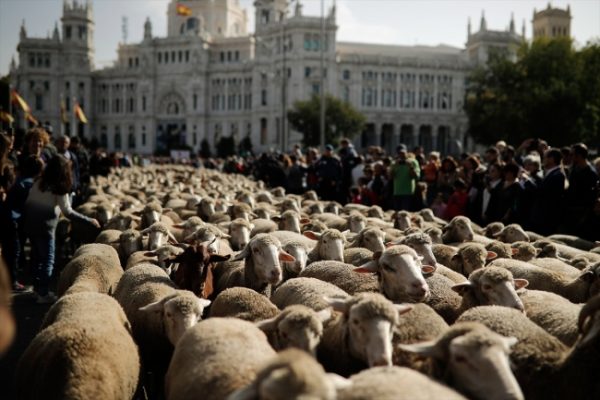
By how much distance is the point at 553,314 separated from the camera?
5113mm

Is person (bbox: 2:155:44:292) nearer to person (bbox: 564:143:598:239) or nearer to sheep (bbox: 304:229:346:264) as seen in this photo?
sheep (bbox: 304:229:346:264)

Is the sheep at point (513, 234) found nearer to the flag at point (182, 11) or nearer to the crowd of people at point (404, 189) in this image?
the crowd of people at point (404, 189)

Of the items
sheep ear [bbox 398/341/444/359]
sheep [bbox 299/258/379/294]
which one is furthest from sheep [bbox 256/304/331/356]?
sheep [bbox 299/258/379/294]

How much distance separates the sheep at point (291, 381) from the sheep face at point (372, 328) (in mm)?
898

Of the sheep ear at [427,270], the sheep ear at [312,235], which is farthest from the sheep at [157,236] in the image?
the sheep ear at [427,270]

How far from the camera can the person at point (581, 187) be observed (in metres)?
9.79

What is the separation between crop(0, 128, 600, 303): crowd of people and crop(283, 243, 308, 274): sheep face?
2765 mm

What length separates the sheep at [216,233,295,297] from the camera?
20.8 ft

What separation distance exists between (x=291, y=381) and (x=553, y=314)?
301cm

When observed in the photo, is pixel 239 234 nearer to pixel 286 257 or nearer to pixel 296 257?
pixel 296 257

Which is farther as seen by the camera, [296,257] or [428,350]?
[296,257]

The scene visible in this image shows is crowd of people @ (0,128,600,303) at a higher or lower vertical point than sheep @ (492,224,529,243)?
higher

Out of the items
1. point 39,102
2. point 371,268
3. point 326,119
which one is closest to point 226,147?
point 326,119

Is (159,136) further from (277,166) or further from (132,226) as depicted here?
(132,226)
